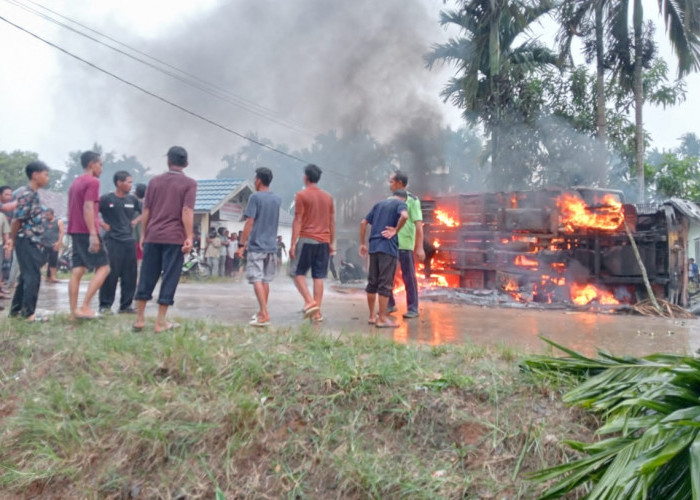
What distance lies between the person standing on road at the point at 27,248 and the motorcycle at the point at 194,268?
375 inches

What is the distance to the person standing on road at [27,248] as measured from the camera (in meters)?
5.20

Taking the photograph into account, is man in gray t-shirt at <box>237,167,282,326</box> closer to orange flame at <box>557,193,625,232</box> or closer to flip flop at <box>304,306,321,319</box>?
flip flop at <box>304,306,321,319</box>

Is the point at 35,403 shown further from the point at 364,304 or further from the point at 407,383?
the point at 364,304

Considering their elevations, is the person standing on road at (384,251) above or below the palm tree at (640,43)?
below

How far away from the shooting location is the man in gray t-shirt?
5449 millimetres

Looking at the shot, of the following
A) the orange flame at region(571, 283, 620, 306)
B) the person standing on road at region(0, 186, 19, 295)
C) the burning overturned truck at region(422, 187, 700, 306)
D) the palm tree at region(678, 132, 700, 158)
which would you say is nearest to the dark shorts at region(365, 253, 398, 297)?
the person standing on road at region(0, 186, 19, 295)

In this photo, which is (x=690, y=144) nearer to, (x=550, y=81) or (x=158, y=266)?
(x=550, y=81)

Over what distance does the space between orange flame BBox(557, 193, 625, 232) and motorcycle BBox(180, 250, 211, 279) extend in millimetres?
9996

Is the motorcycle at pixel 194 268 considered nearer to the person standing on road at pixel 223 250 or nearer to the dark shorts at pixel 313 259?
the person standing on road at pixel 223 250

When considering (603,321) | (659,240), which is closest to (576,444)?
(603,321)

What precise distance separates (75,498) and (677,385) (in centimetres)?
319

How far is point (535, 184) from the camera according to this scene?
1881 centimetres

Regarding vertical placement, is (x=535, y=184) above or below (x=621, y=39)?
below

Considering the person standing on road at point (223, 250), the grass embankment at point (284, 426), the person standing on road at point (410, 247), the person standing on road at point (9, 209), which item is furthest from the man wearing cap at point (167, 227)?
the person standing on road at point (223, 250)
